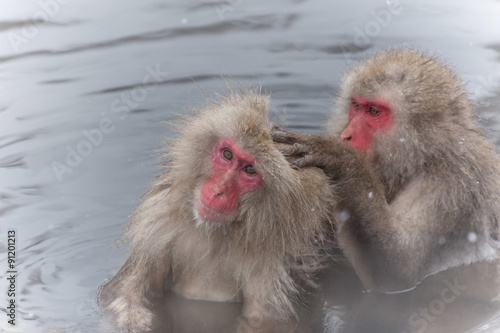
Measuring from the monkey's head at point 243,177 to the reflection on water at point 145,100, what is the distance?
1.85ft

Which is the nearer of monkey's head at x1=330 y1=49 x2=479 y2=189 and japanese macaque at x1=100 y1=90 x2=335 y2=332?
japanese macaque at x1=100 y1=90 x2=335 y2=332

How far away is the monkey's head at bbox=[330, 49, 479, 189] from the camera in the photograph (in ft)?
17.3

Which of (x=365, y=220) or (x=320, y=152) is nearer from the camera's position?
(x=320, y=152)

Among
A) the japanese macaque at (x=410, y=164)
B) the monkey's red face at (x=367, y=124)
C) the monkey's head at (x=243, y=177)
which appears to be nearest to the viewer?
the monkey's head at (x=243, y=177)

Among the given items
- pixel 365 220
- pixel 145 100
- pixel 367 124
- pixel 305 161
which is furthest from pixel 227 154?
pixel 145 100

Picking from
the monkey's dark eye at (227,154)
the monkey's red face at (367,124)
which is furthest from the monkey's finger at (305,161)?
the monkey's red face at (367,124)

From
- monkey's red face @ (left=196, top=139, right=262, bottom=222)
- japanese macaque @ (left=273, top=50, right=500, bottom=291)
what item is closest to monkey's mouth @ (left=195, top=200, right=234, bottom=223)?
monkey's red face @ (left=196, top=139, right=262, bottom=222)

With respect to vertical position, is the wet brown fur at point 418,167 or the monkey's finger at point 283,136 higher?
the monkey's finger at point 283,136

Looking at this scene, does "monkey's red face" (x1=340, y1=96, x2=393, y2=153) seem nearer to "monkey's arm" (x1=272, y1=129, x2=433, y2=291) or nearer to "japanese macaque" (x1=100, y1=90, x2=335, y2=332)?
"monkey's arm" (x1=272, y1=129, x2=433, y2=291)

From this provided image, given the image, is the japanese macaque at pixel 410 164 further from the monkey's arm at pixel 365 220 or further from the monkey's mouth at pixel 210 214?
the monkey's mouth at pixel 210 214

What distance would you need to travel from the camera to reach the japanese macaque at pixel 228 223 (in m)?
4.57

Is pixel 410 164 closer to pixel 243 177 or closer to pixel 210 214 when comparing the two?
pixel 243 177

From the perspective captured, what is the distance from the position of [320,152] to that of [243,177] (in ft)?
1.75

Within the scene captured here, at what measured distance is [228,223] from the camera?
15.6ft
